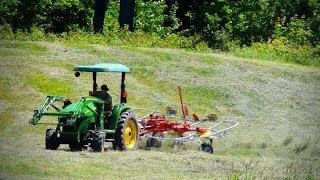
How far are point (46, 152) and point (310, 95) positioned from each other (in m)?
16.1

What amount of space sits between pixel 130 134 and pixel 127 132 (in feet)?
0.62

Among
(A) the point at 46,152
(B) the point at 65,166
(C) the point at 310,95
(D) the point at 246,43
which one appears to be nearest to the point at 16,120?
(A) the point at 46,152

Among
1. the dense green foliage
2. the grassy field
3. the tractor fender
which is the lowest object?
the dense green foliage

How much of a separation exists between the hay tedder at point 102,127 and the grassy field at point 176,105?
0.37 metres

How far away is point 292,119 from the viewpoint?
28281mm

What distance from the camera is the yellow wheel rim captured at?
20234mm

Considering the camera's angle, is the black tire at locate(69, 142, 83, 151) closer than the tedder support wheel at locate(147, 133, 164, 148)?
Yes

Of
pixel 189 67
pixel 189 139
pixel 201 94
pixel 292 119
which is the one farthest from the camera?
pixel 189 67

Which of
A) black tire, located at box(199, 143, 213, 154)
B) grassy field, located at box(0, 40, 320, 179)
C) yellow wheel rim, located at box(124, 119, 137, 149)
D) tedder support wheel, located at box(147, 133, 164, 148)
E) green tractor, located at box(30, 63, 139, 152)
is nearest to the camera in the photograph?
grassy field, located at box(0, 40, 320, 179)

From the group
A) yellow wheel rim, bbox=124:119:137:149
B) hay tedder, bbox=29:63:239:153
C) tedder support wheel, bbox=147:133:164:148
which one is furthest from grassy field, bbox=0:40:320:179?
yellow wheel rim, bbox=124:119:137:149

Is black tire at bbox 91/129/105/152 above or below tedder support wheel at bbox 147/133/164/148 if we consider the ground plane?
above

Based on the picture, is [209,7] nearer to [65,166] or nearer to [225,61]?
[225,61]

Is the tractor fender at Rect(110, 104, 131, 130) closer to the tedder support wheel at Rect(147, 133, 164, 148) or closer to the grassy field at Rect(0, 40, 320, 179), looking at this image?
the grassy field at Rect(0, 40, 320, 179)

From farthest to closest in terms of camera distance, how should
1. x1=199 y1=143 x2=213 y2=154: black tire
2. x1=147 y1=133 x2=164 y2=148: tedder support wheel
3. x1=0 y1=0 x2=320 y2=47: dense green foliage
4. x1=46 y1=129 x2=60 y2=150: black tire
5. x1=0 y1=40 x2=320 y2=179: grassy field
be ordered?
x1=0 y1=0 x2=320 y2=47: dense green foliage → x1=147 y1=133 x2=164 y2=148: tedder support wheel → x1=199 y1=143 x2=213 y2=154: black tire → x1=46 y1=129 x2=60 y2=150: black tire → x1=0 y1=40 x2=320 y2=179: grassy field
